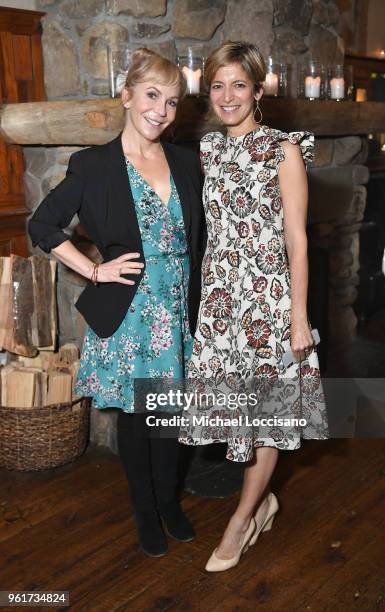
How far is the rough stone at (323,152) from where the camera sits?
3.43m

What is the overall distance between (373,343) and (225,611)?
8.41ft

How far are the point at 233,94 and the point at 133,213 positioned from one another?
44cm

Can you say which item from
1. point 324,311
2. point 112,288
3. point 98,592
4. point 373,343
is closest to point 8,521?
point 98,592

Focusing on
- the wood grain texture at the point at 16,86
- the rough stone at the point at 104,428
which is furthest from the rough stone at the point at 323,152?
the rough stone at the point at 104,428

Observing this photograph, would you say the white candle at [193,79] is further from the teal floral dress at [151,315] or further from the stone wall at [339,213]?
the stone wall at [339,213]

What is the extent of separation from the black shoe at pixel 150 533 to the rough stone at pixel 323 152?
204cm

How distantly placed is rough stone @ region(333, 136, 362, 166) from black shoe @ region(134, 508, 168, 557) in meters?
A: 2.22

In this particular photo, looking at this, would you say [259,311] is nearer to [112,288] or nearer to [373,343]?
[112,288]

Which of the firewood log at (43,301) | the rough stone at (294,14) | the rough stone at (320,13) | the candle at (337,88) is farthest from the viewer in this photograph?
the rough stone at (320,13)

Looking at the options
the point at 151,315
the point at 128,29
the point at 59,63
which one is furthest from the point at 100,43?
the point at 151,315

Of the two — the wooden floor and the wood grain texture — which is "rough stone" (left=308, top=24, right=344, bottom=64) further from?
the wooden floor

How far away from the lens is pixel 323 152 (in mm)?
3475

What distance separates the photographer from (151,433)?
2156mm

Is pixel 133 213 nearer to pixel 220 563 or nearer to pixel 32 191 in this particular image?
pixel 32 191
